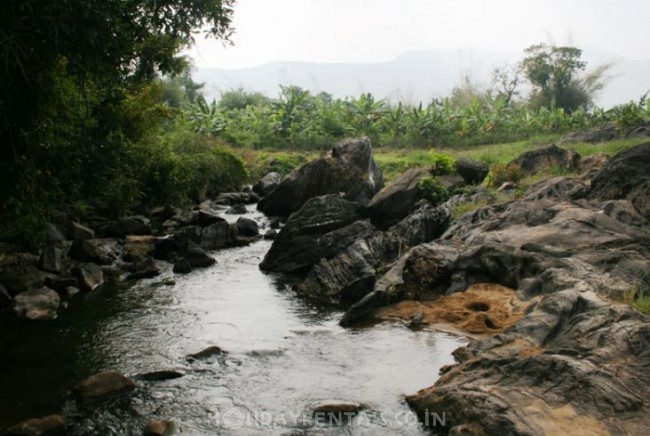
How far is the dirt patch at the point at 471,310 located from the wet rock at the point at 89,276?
6.18 m

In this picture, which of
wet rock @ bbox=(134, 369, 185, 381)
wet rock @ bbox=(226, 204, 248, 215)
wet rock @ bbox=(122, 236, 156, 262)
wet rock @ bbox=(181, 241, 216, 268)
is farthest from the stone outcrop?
wet rock @ bbox=(226, 204, 248, 215)

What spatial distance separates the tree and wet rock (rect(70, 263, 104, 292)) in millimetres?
38195

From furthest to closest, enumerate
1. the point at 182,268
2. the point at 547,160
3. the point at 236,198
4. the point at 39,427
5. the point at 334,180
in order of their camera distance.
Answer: the point at 236,198 < the point at 334,180 < the point at 547,160 < the point at 182,268 < the point at 39,427

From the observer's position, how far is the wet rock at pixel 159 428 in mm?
7004

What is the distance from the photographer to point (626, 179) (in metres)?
13.9

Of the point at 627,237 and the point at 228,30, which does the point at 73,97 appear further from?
the point at 627,237

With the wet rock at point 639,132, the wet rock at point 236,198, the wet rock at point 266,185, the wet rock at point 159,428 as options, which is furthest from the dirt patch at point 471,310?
the wet rock at point 639,132

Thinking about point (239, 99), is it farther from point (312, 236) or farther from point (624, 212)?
point (624, 212)

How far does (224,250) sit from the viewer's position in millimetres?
17641

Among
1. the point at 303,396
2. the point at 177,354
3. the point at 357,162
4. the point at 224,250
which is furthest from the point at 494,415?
the point at 357,162

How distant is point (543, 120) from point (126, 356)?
3223cm

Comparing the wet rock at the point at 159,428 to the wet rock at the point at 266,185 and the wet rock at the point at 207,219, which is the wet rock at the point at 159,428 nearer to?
the wet rock at the point at 207,219

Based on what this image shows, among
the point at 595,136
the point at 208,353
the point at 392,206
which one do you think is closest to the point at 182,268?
the point at 208,353

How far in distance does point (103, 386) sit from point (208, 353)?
192cm
